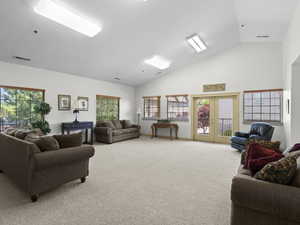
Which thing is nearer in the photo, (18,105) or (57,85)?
(18,105)

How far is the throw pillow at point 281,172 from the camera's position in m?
1.36

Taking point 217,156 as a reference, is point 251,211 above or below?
above

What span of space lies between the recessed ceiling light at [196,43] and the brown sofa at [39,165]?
4.17 meters

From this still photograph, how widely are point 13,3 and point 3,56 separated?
2.01 m

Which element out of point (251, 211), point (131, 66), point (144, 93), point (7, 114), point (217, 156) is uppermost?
point (131, 66)

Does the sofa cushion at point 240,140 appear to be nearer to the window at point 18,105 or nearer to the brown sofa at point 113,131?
the brown sofa at point 113,131

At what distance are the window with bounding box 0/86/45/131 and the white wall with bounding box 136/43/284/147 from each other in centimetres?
494

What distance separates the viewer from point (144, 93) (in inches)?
328

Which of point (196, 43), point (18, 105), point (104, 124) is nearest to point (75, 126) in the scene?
point (104, 124)

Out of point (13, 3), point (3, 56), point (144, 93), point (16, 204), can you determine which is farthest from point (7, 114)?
point (144, 93)

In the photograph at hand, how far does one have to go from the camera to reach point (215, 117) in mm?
6535

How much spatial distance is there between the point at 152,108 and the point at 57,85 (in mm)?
4223

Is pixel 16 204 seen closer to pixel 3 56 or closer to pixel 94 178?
pixel 94 178

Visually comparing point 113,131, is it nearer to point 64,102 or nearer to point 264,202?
point 64,102
